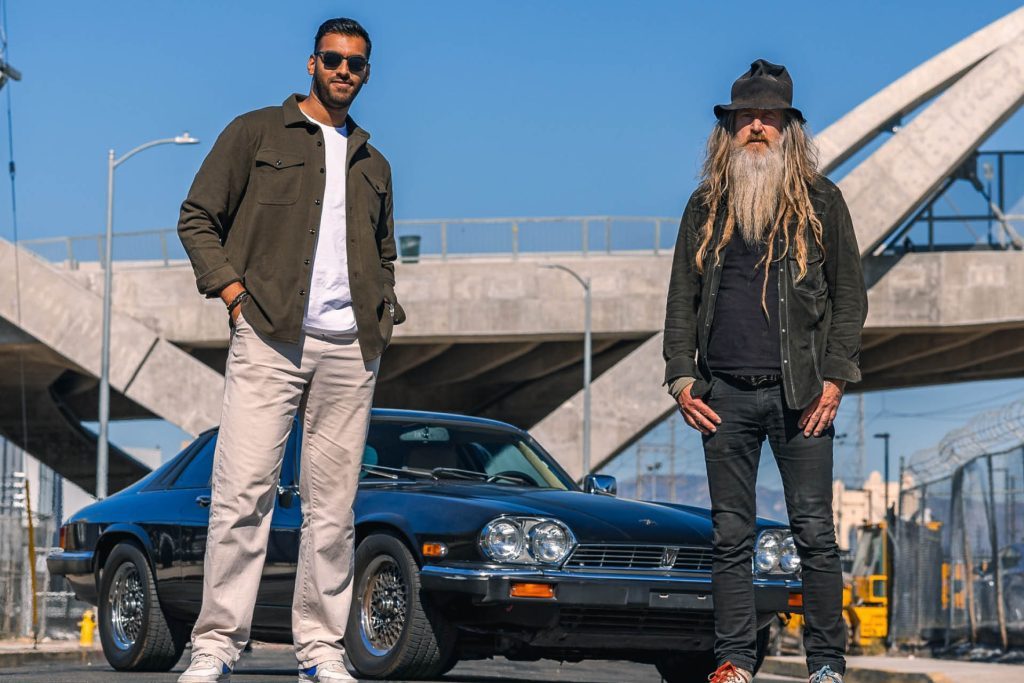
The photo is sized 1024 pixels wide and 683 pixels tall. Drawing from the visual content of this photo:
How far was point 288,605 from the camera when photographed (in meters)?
8.87

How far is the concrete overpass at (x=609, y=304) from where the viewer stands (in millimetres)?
34625

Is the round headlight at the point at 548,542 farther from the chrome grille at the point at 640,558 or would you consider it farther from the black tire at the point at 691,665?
the black tire at the point at 691,665

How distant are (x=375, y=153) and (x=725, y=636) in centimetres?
209

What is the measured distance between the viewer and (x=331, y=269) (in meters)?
6.00

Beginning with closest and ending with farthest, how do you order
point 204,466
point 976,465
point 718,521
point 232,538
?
point 232,538, point 718,521, point 204,466, point 976,465

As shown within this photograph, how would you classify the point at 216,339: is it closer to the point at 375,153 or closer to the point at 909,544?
the point at 909,544

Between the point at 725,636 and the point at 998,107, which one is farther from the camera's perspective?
the point at 998,107

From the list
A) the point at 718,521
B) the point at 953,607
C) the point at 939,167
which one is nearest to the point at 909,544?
the point at 953,607

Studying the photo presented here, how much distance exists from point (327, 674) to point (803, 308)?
206 cm

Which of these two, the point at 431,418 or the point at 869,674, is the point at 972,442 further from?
the point at 431,418

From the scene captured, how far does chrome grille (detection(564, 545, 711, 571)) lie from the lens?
8.35 m

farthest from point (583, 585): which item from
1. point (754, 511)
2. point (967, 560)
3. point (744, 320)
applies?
point (967, 560)

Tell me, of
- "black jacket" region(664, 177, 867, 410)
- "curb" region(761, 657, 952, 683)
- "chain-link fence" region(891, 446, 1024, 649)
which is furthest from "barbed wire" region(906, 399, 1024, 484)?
"black jacket" region(664, 177, 867, 410)

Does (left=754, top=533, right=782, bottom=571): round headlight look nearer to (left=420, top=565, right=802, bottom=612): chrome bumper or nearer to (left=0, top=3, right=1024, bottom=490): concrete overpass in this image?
(left=420, top=565, right=802, bottom=612): chrome bumper
